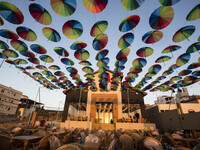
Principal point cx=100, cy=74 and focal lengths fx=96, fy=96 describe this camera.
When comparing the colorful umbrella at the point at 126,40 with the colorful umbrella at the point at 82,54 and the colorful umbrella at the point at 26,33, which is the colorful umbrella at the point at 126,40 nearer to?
the colorful umbrella at the point at 82,54

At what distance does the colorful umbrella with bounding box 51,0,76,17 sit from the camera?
473cm

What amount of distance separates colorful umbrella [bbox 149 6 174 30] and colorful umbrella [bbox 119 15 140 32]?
820mm

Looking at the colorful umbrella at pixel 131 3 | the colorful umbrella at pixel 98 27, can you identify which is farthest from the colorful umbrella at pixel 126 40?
the colorful umbrella at pixel 131 3

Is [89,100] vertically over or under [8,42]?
under

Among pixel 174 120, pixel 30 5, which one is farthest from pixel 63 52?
pixel 174 120

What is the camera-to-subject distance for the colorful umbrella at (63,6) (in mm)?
4734

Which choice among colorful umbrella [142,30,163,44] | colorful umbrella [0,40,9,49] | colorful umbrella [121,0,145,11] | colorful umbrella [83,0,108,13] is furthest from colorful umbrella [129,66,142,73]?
colorful umbrella [0,40,9,49]

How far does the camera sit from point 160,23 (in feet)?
18.4

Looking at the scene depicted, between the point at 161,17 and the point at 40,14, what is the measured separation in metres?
6.79

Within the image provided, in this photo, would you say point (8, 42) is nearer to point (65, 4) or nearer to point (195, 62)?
point (65, 4)

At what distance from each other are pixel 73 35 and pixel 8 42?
19.1 ft

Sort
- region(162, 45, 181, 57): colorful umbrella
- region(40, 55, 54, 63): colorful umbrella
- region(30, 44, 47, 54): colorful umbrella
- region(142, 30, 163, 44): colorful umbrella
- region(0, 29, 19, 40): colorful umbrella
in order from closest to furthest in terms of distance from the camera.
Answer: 1. region(142, 30, 163, 44): colorful umbrella
2. region(0, 29, 19, 40): colorful umbrella
3. region(162, 45, 181, 57): colorful umbrella
4. region(30, 44, 47, 54): colorful umbrella
5. region(40, 55, 54, 63): colorful umbrella

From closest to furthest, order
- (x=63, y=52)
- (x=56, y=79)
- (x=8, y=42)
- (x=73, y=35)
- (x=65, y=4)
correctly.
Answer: (x=65, y=4)
(x=73, y=35)
(x=8, y=42)
(x=63, y=52)
(x=56, y=79)

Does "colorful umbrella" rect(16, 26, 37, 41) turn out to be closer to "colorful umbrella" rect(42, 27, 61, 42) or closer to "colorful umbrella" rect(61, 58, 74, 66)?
"colorful umbrella" rect(42, 27, 61, 42)
